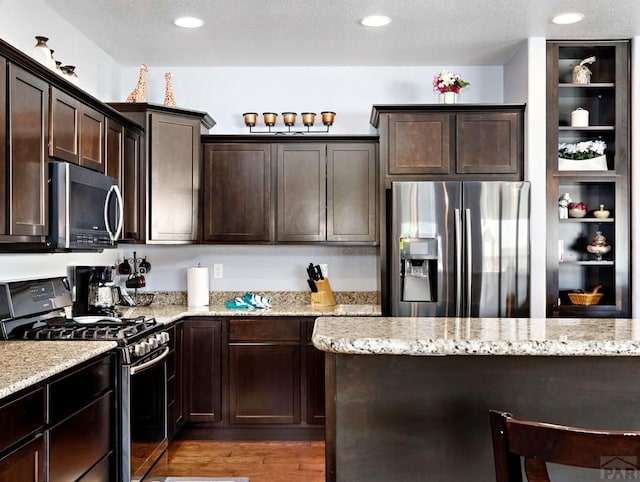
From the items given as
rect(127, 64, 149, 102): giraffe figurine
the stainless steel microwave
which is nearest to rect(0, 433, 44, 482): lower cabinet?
the stainless steel microwave

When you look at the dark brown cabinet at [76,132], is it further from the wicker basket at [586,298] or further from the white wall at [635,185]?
the white wall at [635,185]

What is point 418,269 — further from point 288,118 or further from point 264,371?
point 288,118

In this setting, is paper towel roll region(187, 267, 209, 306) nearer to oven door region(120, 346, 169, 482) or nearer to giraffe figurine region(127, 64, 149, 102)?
oven door region(120, 346, 169, 482)

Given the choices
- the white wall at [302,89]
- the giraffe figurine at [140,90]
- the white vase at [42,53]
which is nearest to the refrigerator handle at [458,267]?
the white wall at [302,89]

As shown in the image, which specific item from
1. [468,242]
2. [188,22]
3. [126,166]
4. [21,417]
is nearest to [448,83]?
[468,242]

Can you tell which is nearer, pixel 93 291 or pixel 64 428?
pixel 64 428

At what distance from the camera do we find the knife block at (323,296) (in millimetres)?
4332

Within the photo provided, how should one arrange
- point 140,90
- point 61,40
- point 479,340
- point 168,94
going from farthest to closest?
point 168,94
point 140,90
point 61,40
point 479,340

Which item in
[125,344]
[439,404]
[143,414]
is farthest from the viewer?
[143,414]

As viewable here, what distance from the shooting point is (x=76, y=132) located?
296cm

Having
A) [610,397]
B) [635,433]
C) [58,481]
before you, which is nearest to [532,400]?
[610,397]

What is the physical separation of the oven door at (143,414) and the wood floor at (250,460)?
32 centimetres

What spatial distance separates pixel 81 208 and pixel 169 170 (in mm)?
1241

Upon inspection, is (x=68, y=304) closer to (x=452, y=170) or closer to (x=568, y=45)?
(x=452, y=170)
